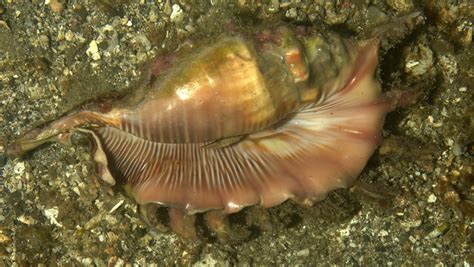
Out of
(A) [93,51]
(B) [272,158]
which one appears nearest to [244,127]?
(B) [272,158]

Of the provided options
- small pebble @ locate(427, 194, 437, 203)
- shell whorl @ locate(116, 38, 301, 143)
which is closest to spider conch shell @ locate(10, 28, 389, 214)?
shell whorl @ locate(116, 38, 301, 143)

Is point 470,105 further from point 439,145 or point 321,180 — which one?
point 321,180

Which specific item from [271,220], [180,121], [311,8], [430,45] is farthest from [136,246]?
[430,45]

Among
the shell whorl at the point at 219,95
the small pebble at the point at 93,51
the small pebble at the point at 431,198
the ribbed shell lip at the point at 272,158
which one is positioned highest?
the small pebble at the point at 93,51

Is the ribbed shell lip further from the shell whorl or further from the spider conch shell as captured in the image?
the shell whorl

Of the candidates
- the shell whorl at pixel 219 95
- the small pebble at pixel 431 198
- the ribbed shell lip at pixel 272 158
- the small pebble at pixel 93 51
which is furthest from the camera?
the small pebble at pixel 93 51

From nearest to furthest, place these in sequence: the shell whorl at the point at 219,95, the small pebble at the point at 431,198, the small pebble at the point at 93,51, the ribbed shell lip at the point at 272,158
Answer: the shell whorl at the point at 219,95, the ribbed shell lip at the point at 272,158, the small pebble at the point at 431,198, the small pebble at the point at 93,51

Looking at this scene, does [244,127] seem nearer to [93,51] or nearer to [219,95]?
[219,95]

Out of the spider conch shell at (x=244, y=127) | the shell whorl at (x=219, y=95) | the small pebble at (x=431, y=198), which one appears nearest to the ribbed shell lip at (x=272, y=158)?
the spider conch shell at (x=244, y=127)

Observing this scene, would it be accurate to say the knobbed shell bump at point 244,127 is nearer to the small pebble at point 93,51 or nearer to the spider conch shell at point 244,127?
Answer: the spider conch shell at point 244,127
